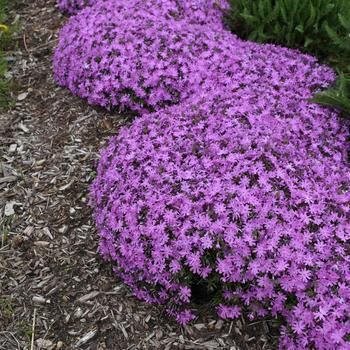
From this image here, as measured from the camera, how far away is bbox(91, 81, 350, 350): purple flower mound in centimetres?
291

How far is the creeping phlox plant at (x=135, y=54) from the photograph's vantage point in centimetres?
444

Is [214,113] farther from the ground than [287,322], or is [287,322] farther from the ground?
[214,113]

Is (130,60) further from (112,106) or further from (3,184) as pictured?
(3,184)

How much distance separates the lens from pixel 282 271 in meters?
2.95

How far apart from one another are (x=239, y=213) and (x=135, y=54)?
2.10 m

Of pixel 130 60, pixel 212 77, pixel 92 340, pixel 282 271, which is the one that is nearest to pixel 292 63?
pixel 212 77

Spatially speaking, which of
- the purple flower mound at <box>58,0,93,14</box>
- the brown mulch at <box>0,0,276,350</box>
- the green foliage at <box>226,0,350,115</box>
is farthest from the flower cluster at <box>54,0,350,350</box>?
the purple flower mound at <box>58,0,93,14</box>

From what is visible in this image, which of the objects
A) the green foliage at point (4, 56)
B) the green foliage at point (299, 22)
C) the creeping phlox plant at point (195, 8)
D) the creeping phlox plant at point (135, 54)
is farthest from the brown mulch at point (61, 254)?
the green foliage at point (299, 22)

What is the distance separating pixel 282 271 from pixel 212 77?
6.43ft

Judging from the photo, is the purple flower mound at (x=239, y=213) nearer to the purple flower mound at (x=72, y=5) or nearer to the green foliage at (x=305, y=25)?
the green foliage at (x=305, y=25)

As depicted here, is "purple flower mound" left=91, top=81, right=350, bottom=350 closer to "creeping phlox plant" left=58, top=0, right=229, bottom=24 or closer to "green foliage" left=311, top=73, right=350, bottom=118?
"green foliage" left=311, top=73, right=350, bottom=118

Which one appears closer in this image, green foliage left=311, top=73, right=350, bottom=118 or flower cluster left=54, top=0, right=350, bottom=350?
flower cluster left=54, top=0, right=350, bottom=350

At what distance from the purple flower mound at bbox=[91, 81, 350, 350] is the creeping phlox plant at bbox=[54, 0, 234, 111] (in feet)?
2.38

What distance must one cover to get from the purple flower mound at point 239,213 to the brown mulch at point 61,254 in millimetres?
163
